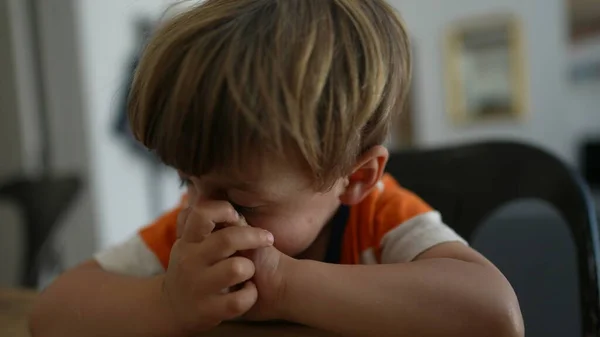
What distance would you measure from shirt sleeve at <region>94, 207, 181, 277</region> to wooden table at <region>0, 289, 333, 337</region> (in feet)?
0.37

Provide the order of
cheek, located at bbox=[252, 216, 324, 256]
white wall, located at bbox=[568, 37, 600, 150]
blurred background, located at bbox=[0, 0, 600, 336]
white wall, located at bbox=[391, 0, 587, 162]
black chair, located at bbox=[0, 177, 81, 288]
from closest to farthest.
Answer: cheek, located at bbox=[252, 216, 324, 256], black chair, located at bbox=[0, 177, 81, 288], blurred background, located at bbox=[0, 0, 600, 336], white wall, located at bbox=[391, 0, 587, 162], white wall, located at bbox=[568, 37, 600, 150]

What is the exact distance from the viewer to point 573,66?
4.56m

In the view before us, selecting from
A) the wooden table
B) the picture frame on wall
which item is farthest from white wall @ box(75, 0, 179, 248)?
the picture frame on wall

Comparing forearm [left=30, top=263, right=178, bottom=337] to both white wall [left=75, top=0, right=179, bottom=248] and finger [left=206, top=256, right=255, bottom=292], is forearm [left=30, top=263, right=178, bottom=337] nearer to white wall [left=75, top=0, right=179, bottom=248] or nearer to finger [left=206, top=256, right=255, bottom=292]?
finger [left=206, top=256, right=255, bottom=292]

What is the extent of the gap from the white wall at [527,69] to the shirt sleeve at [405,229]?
349cm

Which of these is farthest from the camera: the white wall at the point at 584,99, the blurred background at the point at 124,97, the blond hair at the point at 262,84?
the white wall at the point at 584,99

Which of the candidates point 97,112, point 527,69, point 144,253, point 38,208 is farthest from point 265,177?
point 527,69

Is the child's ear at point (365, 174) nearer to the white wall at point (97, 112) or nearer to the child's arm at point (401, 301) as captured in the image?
the child's arm at point (401, 301)

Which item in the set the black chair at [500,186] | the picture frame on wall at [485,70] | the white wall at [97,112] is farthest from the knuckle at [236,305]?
the picture frame on wall at [485,70]

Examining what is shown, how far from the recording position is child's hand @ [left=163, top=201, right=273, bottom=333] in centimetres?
42

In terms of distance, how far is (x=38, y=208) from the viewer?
145 centimetres

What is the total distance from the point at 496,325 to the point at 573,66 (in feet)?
15.5

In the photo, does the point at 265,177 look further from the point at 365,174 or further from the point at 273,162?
the point at 365,174

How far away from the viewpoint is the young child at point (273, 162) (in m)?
0.41
